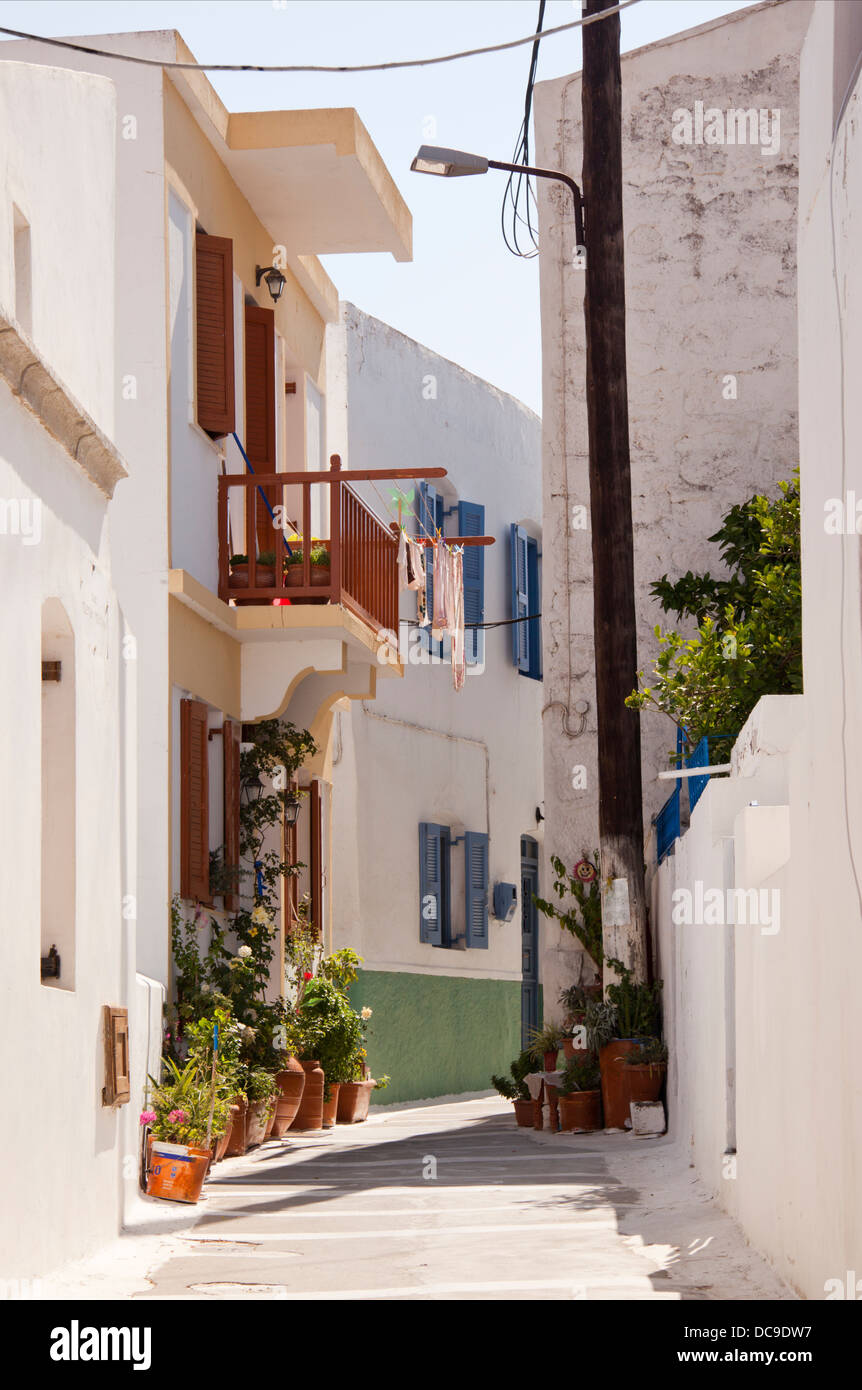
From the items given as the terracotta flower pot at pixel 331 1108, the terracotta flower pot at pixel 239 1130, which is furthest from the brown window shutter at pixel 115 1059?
the terracotta flower pot at pixel 331 1108

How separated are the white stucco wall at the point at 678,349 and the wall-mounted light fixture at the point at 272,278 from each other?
3.24 m

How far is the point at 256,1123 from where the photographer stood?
13250mm

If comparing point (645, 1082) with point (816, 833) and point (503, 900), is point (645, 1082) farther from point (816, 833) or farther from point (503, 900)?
point (503, 900)

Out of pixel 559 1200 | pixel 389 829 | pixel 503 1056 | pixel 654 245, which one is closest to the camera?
pixel 559 1200

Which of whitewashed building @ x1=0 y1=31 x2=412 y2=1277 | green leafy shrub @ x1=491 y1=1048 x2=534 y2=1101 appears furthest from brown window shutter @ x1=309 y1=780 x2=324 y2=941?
green leafy shrub @ x1=491 y1=1048 x2=534 y2=1101

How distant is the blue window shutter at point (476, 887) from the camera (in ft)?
76.5

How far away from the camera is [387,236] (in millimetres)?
16953

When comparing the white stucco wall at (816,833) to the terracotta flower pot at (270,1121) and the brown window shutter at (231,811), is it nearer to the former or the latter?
the terracotta flower pot at (270,1121)

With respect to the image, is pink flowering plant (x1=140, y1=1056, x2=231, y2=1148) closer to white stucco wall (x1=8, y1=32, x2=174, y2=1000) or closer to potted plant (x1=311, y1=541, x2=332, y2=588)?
white stucco wall (x1=8, y1=32, x2=174, y2=1000)

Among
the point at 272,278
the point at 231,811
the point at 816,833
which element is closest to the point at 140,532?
the point at 231,811

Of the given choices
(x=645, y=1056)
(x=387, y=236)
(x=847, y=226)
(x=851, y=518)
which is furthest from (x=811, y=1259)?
(x=387, y=236)

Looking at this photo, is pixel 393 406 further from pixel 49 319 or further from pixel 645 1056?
pixel 49 319

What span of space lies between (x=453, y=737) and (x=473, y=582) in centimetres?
214

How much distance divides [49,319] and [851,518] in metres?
4.19
